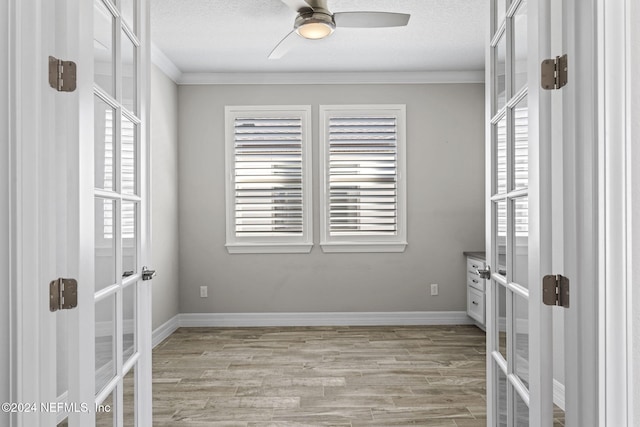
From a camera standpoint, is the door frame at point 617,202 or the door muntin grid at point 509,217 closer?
the door frame at point 617,202

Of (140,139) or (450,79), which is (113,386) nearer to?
(140,139)

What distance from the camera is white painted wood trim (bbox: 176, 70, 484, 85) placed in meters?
5.23

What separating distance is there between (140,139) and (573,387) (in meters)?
1.77

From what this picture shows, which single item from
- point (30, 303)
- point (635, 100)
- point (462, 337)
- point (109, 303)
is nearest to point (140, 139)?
point (109, 303)

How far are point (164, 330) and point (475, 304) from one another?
Answer: 3.01m

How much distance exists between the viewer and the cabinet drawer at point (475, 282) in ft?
15.6

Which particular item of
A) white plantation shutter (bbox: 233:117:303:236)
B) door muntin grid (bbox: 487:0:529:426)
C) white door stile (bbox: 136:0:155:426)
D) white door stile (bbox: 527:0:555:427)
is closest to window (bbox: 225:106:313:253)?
white plantation shutter (bbox: 233:117:303:236)

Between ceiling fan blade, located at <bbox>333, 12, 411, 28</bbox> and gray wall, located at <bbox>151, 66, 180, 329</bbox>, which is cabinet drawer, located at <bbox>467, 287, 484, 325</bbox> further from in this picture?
gray wall, located at <bbox>151, 66, 180, 329</bbox>

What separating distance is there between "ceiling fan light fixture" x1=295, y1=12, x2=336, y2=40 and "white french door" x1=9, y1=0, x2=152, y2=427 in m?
1.54

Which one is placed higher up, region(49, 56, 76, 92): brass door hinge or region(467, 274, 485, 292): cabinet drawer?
region(49, 56, 76, 92): brass door hinge

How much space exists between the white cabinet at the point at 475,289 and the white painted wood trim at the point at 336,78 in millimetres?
1831

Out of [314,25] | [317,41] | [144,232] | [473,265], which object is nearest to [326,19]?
[314,25]

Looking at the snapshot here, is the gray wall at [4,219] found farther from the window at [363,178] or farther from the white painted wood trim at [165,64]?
the window at [363,178]

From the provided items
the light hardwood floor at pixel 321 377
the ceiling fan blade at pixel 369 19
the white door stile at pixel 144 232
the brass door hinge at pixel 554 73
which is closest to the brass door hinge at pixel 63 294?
the white door stile at pixel 144 232
